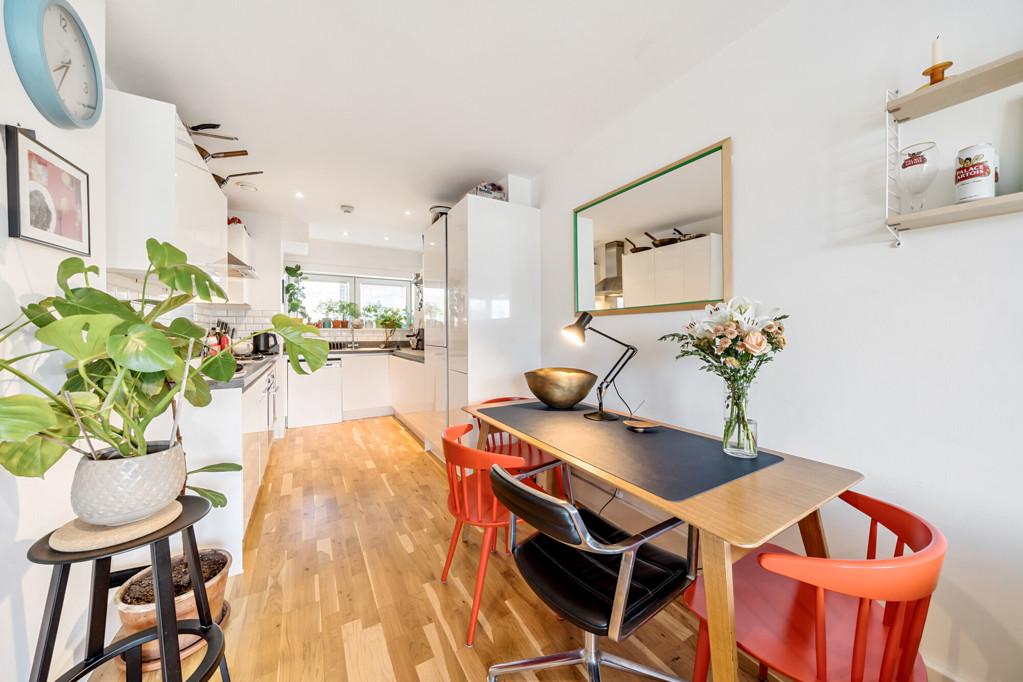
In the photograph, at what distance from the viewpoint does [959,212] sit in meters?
0.99

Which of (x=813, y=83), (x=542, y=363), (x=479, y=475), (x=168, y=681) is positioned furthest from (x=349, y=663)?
(x=813, y=83)

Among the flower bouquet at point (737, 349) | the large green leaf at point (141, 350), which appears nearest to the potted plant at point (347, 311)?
the large green leaf at point (141, 350)

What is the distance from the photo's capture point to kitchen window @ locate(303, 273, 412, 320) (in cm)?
514

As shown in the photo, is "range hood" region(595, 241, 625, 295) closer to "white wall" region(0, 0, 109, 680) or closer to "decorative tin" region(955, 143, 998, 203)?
"decorative tin" region(955, 143, 998, 203)

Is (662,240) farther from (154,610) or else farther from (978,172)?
(154,610)

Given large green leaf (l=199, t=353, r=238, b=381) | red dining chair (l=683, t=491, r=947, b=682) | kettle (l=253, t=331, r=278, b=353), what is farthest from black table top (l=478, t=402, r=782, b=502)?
kettle (l=253, t=331, r=278, b=353)

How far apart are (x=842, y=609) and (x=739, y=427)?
523 millimetres

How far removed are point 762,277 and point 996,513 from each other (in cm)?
96

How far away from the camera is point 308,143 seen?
2477 millimetres

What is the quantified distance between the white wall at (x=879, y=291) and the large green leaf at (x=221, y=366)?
1.85m

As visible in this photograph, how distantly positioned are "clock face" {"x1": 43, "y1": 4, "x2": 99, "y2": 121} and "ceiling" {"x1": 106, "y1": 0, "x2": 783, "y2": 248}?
42 cm

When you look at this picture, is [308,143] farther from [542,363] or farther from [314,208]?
[542,363]

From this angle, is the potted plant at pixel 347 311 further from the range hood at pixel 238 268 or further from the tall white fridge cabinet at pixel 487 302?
the tall white fridge cabinet at pixel 487 302

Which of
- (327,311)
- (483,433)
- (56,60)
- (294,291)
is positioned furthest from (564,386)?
(327,311)
